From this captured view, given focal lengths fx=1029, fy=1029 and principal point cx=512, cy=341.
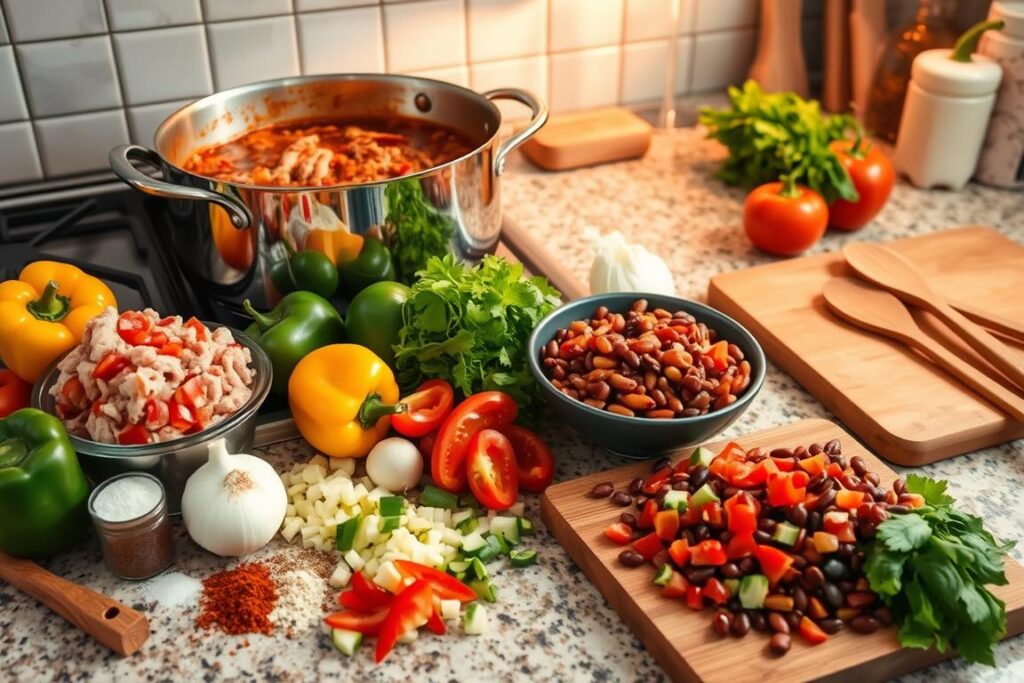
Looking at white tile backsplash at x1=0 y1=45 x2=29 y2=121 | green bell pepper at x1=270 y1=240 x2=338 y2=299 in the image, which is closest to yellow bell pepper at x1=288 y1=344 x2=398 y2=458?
green bell pepper at x1=270 y1=240 x2=338 y2=299

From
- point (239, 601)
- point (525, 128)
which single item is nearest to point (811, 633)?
point (239, 601)

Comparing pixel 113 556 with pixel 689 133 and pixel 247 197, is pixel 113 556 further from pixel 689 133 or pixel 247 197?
pixel 689 133

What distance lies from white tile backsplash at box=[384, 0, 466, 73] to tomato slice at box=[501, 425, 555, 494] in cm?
83

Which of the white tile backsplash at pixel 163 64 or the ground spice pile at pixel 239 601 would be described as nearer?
the ground spice pile at pixel 239 601

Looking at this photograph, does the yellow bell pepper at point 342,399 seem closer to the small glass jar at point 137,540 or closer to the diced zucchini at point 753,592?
the small glass jar at point 137,540

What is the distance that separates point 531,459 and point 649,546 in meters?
0.21

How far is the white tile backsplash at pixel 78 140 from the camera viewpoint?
161 cm

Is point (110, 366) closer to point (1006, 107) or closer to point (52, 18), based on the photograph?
point (52, 18)

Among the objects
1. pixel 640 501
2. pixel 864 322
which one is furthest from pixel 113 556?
pixel 864 322

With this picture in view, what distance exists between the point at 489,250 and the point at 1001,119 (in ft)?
3.16

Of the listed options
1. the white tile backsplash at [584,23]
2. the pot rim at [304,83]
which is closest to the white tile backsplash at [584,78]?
the white tile backsplash at [584,23]

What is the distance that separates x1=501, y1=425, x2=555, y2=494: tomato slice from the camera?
45.4 inches

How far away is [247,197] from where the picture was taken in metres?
1.22

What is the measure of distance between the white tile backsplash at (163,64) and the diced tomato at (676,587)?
1132mm
